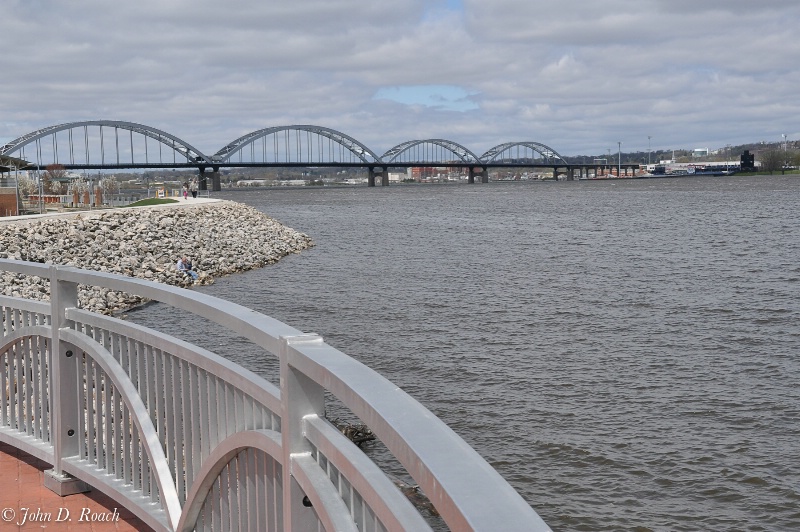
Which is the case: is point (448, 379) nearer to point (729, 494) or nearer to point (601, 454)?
point (601, 454)

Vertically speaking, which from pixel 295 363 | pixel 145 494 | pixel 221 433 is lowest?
pixel 145 494

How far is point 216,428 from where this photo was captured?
11.6ft

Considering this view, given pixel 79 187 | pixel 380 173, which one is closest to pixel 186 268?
pixel 79 187

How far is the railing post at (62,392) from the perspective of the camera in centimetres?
485

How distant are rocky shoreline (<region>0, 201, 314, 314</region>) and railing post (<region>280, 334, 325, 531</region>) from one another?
66.5 feet

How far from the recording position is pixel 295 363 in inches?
99.2

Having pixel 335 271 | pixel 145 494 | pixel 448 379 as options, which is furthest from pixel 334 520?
pixel 335 271

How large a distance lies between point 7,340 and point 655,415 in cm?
1017

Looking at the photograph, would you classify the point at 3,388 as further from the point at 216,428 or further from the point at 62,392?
the point at 216,428

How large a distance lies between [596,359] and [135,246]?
2107 centimetres

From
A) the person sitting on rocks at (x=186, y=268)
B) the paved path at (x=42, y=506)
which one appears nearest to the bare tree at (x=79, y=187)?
the person sitting on rocks at (x=186, y=268)

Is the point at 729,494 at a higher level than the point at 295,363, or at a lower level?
lower

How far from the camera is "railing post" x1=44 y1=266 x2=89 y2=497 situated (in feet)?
15.9

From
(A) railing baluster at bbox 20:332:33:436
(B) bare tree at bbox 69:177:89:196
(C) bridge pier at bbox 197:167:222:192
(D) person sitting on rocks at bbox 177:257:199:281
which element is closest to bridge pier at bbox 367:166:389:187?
(C) bridge pier at bbox 197:167:222:192
